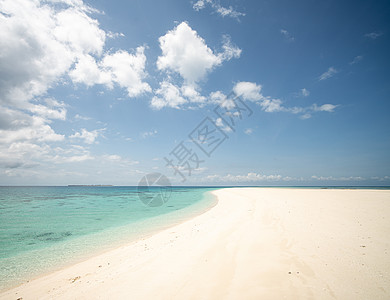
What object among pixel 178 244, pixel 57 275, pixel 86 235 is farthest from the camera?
pixel 86 235

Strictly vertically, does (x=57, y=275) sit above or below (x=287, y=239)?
below

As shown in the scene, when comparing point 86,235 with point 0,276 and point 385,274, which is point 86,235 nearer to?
point 0,276

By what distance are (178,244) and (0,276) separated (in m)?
6.19

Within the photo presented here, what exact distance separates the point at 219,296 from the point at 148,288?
5.57ft

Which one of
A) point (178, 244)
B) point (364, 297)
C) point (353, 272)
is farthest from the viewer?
point (178, 244)

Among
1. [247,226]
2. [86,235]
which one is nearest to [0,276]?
[86,235]

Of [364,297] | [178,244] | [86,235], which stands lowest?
[86,235]

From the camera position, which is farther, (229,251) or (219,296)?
(229,251)

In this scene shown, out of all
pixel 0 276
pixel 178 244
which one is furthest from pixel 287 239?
pixel 0 276

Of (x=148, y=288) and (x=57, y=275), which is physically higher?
(x=148, y=288)

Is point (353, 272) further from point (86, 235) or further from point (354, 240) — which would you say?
point (86, 235)

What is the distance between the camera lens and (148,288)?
12.8ft

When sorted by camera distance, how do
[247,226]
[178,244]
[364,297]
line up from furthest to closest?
[247,226]
[178,244]
[364,297]

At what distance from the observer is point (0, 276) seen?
567 centimetres
